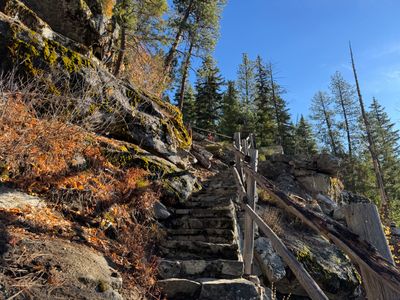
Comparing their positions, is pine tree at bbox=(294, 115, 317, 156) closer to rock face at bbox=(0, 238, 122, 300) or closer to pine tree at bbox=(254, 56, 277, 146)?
pine tree at bbox=(254, 56, 277, 146)

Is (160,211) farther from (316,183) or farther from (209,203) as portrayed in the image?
(316,183)

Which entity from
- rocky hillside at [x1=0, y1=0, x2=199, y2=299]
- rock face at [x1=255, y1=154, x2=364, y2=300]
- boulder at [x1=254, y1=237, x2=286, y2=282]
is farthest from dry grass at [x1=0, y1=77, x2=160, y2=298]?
rock face at [x1=255, y1=154, x2=364, y2=300]

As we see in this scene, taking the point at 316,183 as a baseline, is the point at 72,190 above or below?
below

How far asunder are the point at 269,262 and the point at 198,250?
311 centimetres

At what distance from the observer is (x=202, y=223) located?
239 inches

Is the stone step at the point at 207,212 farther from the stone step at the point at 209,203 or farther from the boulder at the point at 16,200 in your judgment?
the boulder at the point at 16,200

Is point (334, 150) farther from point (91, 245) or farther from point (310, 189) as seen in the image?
point (91, 245)

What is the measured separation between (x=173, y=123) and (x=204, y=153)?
4139 mm

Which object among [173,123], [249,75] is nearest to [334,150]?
[249,75]

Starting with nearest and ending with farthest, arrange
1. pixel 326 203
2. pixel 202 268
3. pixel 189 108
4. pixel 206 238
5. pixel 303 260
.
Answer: pixel 202 268, pixel 206 238, pixel 303 260, pixel 326 203, pixel 189 108

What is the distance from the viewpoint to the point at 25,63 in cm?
643

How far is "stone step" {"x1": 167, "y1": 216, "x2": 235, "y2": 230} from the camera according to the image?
19.5 feet

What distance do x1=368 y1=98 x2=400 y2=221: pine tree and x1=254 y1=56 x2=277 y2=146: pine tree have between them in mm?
13072

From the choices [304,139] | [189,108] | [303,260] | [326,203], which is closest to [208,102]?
[189,108]
